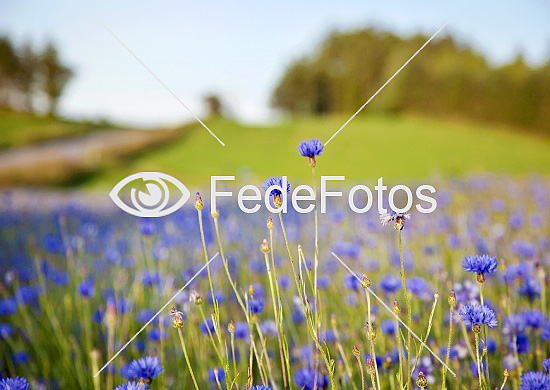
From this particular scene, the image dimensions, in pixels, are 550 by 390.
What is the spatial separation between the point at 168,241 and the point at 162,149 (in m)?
8.89

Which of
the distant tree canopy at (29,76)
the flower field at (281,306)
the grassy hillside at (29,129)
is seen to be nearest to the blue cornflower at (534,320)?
the flower field at (281,306)

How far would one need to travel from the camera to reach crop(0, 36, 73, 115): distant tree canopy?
20.7 feet

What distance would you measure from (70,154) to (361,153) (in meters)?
5.50

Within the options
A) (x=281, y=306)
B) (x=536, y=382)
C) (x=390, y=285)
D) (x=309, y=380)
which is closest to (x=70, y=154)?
(x=390, y=285)

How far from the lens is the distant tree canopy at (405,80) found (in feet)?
35.5

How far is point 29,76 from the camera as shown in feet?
22.7

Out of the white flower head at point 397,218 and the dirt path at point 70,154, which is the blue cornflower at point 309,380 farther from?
the dirt path at point 70,154

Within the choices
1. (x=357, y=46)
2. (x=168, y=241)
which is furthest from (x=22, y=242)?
(x=357, y=46)

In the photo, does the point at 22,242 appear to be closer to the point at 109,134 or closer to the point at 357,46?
the point at 109,134

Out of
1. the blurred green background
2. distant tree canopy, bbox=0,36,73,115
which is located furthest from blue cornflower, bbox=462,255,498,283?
distant tree canopy, bbox=0,36,73,115

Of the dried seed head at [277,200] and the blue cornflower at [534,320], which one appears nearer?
the dried seed head at [277,200]

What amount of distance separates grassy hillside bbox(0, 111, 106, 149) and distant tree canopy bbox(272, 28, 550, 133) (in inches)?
313

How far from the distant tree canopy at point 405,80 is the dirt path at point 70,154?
5979mm

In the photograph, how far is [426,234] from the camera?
7.82 ft
